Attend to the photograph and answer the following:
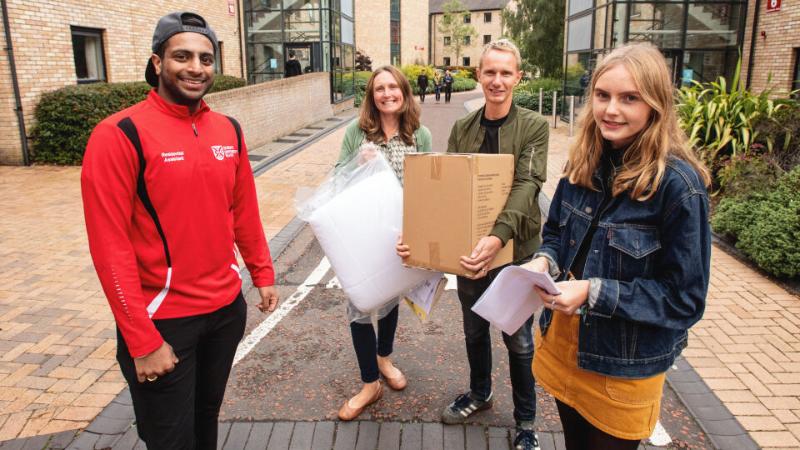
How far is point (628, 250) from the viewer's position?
1854 mm

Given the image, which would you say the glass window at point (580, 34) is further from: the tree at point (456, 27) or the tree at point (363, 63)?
the tree at point (456, 27)

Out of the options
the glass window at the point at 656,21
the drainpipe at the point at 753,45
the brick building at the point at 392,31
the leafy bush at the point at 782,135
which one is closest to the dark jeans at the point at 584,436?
the leafy bush at the point at 782,135

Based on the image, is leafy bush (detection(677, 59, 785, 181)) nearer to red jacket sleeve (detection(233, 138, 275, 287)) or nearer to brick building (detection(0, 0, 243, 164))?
red jacket sleeve (detection(233, 138, 275, 287))

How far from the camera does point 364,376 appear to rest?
134 inches

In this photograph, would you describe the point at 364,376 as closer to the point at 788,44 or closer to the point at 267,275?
the point at 267,275

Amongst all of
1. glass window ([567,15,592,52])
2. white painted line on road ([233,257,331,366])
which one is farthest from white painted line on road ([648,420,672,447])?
glass window ([567,15,592,52])

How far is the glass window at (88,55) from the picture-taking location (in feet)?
41.4

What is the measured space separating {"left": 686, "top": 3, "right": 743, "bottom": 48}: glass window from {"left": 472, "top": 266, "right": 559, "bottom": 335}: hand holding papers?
16.3 metres

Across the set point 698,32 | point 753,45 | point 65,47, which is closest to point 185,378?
point 65,47

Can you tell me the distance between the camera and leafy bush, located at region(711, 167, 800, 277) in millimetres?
5414

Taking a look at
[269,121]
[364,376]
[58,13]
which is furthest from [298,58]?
[364,376]

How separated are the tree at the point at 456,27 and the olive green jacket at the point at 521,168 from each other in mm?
62583

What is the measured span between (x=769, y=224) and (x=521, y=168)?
14.1 ft

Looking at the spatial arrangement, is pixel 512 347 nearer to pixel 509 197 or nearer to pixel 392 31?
pixel 509 197
